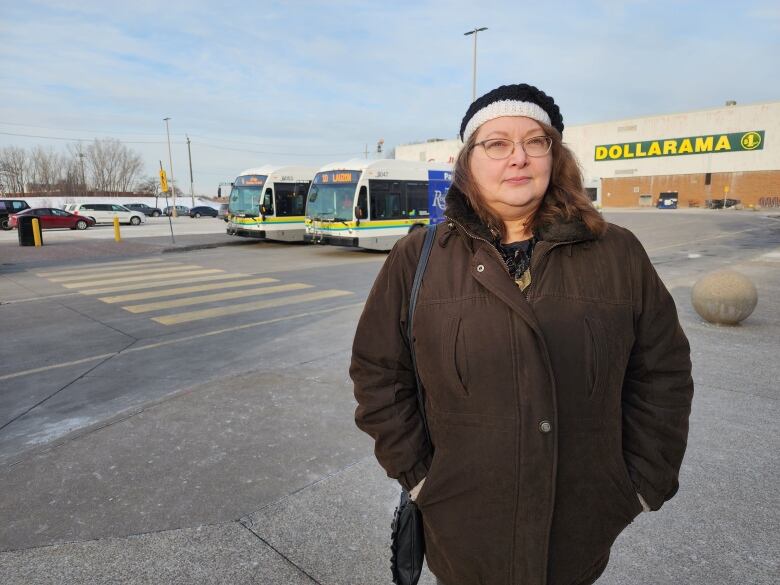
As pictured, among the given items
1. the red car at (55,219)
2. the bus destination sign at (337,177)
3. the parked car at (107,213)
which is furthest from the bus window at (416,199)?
the parked car at (107,213)

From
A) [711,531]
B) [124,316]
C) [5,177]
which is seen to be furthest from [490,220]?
[5,177]

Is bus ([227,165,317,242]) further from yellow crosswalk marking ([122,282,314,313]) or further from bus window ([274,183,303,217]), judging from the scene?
yellow crosswalk marking ([122,282,314,313])

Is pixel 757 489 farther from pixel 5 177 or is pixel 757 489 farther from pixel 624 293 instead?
pixel 5 177

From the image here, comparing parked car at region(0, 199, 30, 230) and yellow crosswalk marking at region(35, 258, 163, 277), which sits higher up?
parked car at region(0, 199, 30, 230)

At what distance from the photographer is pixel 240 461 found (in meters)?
3.67

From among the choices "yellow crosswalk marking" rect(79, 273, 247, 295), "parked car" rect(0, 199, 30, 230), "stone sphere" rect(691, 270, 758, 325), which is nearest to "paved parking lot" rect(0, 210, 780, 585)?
"stone sphere" rect(691, 270, 758, 325)

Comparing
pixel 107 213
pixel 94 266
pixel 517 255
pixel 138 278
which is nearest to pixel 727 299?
pixel 517 255

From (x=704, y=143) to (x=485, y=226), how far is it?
64.8 m

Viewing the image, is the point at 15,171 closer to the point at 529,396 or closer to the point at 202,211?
the point at 202,211

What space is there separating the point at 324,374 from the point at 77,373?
2771 mm

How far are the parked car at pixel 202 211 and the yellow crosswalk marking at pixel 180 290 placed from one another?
4311 centimetres

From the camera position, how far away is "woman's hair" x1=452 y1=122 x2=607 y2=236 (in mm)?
1653

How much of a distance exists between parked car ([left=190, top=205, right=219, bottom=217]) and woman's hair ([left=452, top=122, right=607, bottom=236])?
53878mm

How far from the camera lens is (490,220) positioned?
1721 millimetres
